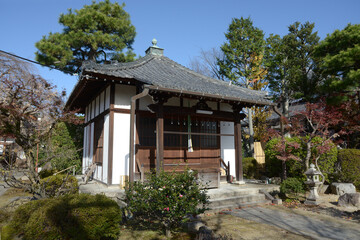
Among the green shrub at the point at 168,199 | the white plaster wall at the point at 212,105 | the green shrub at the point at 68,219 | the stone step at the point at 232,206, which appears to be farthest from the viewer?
the white plaster wall at the point at 212,105

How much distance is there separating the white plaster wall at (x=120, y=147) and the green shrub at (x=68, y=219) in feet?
12.9

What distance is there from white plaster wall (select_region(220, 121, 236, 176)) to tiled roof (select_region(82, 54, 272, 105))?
163cm

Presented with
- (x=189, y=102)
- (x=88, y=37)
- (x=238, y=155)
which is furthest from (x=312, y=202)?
(x=88, y=37)

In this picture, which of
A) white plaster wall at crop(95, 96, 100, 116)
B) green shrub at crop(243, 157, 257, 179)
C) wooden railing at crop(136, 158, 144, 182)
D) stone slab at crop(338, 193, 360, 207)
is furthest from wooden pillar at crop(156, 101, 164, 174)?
green shrub at crop(243, 157, 257, 179)

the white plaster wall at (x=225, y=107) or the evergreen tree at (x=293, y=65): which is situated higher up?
the evergreen tree at (x=293, y=65)

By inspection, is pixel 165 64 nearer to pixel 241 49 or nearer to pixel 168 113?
pixel 168 113

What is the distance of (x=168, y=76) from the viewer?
29.1 ft

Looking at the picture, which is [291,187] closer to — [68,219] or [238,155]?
[238,155]

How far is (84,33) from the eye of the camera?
17.0m

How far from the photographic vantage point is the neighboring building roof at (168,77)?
7283 mm

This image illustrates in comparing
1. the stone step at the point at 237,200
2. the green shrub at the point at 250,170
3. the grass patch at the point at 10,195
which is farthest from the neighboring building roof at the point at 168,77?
the green shrub at the point at 250,170

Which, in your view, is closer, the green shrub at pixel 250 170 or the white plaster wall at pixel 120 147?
the white plaster wall at pixel 120 147

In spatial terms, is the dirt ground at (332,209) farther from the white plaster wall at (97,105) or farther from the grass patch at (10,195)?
the grass patch at (10,195)

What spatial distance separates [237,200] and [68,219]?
16.6ft
